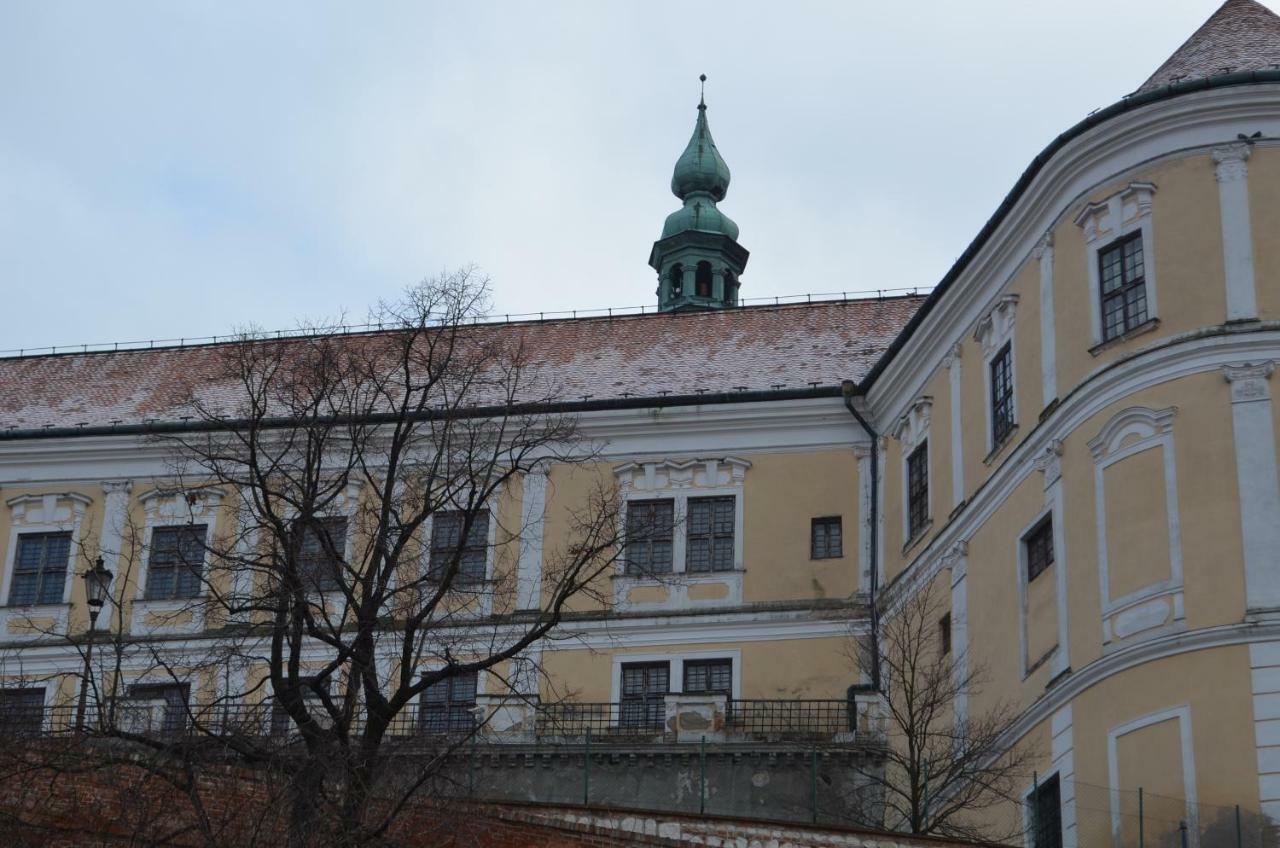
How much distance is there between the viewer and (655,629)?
4509 centimetres

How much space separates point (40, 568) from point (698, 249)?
26.1 m

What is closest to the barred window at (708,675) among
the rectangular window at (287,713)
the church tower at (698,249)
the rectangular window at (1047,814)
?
the rectangular window at (1047,814)

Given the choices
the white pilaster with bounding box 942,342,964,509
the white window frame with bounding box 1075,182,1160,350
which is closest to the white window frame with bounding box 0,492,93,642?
the white pilaster with bounding box 942,342,964,509

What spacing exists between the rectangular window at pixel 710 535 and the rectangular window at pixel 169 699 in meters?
10.0

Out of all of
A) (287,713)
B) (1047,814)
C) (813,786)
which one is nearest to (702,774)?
(813,786)

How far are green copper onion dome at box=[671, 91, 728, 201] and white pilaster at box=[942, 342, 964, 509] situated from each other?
31.3 meters

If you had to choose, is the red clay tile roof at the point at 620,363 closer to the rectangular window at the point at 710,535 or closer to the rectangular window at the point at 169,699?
the rectangular window at the point at 710,535

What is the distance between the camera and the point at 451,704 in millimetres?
44938

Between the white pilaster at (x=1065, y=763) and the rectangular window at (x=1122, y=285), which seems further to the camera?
the rectangular window at (x=1122, y=285)

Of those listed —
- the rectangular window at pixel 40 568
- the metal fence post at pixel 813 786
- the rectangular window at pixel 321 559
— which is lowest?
the metal fence post at pixel 813 786

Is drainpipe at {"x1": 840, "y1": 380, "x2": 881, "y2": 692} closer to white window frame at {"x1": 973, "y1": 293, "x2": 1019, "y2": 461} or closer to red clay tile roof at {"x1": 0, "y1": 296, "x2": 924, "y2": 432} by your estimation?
red clay tile roof at {"x1": 0, "y1": 296, "x2": 924, "y2": 432}

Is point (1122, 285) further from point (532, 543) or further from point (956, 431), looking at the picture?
point (532, 543)

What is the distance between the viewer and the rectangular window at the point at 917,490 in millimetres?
42531

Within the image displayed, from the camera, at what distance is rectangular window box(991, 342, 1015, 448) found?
3878 cm
